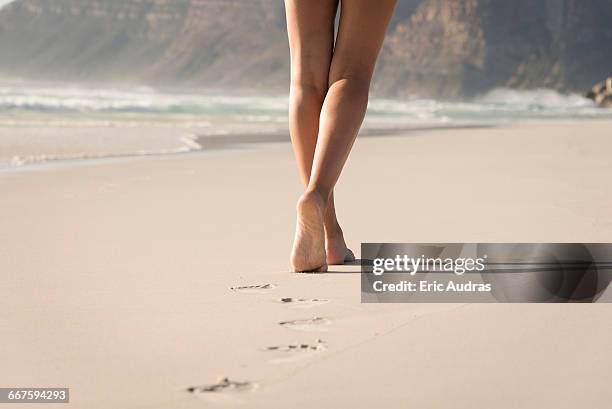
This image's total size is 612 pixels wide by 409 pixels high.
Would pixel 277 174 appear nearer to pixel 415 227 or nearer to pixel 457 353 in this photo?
pixel 415 227

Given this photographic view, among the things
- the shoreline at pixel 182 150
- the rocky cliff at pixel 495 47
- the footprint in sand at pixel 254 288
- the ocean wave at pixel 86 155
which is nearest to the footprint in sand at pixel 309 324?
the footprint in sand at pixel 254 288

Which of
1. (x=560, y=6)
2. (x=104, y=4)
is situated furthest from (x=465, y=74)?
(x=104, y=4)

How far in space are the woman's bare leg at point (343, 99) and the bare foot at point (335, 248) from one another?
0.08m

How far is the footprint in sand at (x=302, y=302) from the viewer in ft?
7.26

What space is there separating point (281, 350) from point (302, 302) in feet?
1.43

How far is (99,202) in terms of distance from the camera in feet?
14.4

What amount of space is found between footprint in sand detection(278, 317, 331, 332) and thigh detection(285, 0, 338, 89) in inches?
37.1

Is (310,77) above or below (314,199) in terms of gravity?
above

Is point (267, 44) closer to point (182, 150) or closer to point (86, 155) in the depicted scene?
point (182, 150)

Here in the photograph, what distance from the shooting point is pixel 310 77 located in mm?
2805

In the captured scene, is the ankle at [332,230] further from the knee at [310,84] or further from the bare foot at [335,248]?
the knee at [310,84]

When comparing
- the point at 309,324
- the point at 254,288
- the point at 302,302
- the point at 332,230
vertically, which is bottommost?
the point at 309,324

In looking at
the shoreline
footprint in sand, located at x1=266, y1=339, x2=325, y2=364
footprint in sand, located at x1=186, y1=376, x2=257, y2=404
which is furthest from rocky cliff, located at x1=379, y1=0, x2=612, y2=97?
footprint in sand, located at x1=186, y1=376, x2=257, y2=404

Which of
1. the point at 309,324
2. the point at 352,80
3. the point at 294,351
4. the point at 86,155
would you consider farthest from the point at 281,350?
the point at 86,155
